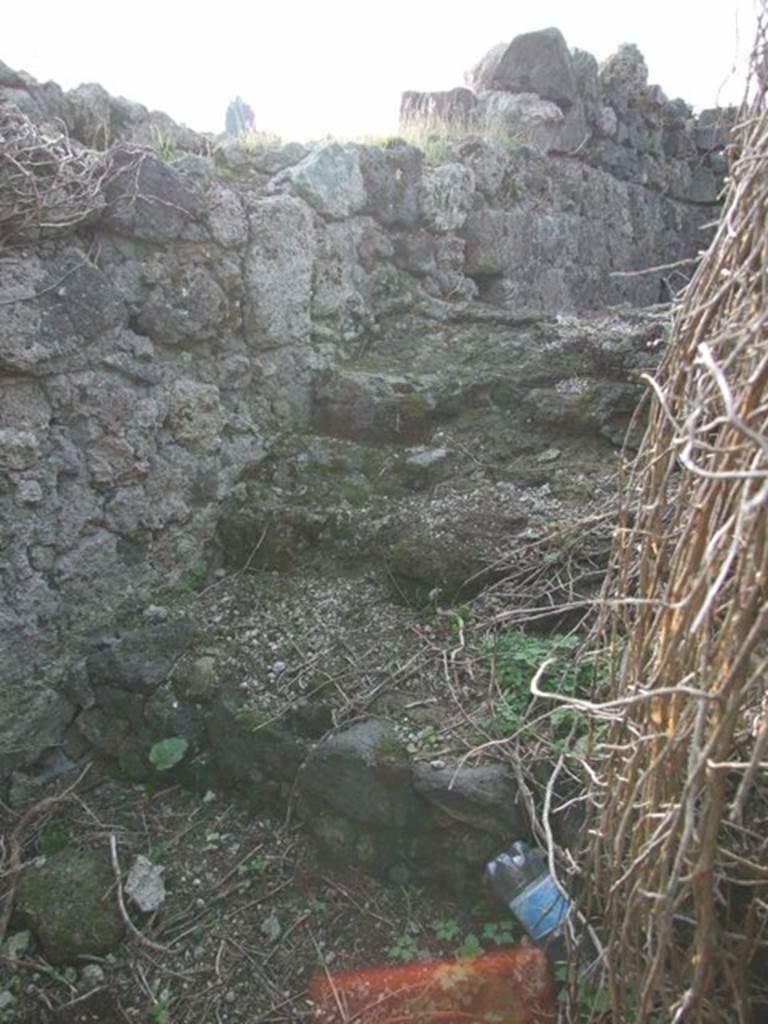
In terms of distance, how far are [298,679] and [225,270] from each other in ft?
5.00

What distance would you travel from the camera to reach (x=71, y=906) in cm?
230

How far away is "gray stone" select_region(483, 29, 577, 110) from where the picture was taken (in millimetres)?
5266

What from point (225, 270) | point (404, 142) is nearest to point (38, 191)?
point (225, 270)

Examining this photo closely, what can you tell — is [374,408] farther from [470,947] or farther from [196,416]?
[470,947]

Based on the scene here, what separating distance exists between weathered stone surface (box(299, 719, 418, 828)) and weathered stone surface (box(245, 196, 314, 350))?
5.29 ft

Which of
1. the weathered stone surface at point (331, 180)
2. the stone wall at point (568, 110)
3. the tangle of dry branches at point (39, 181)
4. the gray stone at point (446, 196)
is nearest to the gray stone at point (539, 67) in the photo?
the stone wall at point (568, 110)

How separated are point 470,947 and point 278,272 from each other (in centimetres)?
239

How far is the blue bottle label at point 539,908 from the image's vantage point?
6.50 feet

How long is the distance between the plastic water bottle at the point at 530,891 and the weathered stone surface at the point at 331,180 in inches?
101

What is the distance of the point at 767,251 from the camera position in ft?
4.63

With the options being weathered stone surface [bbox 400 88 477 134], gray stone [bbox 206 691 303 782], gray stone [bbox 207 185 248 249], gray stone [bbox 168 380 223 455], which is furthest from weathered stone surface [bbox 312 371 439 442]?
weathered stone surface [bbox 400 88 477 134]

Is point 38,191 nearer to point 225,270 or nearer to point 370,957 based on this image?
point 225,270

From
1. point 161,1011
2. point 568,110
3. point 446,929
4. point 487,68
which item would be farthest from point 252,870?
point 487,68

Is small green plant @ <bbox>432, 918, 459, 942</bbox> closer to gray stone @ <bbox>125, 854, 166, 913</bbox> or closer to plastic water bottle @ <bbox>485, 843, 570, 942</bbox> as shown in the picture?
plastic water bottle @ <bbox>485, 843, 570, 942</bbox>
